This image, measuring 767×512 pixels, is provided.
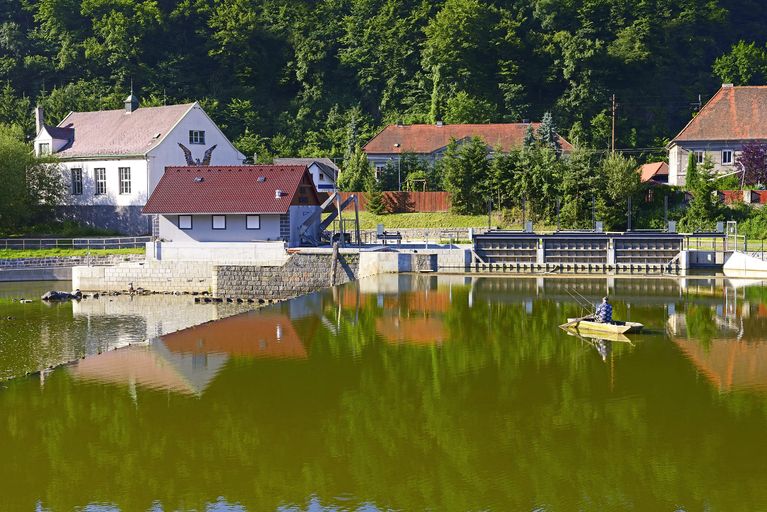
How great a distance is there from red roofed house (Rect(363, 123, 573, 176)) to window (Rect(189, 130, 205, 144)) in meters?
18.3

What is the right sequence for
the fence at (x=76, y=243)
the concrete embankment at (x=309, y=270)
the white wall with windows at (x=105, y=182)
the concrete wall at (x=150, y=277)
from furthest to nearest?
the white wall with windows at (x=105, y=182)
the fence at (x=76, y=243)
the concrete wall at (x=150, y=277)
the concrete embankment at (x=309, y=270)

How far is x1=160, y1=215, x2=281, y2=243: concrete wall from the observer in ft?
135

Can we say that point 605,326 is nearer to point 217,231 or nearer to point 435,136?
point 217,231

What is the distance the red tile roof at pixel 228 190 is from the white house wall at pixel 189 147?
10055 millimetres

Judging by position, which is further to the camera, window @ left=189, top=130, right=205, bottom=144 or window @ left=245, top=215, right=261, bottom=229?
window @ left=189, top=130, right=205, bottom=144

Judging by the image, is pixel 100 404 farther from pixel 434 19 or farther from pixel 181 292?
pixel 434 19

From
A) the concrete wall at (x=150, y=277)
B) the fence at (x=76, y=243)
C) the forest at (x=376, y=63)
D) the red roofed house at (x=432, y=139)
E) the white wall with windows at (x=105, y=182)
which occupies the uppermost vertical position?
the forest at (x=376, y=63)

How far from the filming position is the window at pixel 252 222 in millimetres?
41094

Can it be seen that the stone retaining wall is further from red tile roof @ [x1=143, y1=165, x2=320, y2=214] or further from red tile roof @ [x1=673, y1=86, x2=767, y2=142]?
red tile roof @ [x1=673, y1=86, x2=767, y2=142]

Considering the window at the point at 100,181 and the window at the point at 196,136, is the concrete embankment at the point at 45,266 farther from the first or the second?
the window at the point at 196,136

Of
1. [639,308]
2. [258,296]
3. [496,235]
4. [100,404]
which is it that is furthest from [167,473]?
[496,235]

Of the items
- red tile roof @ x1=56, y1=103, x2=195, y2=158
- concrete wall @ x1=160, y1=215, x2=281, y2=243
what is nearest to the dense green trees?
red tile roof @ x1=56, y1=103, x2=195, y2=158

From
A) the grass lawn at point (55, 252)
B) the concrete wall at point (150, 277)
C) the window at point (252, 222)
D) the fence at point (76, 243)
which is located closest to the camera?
the concrete wall at point (150, 277)

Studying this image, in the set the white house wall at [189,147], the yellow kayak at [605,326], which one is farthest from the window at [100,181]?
the yellow kayak at [605,326]
